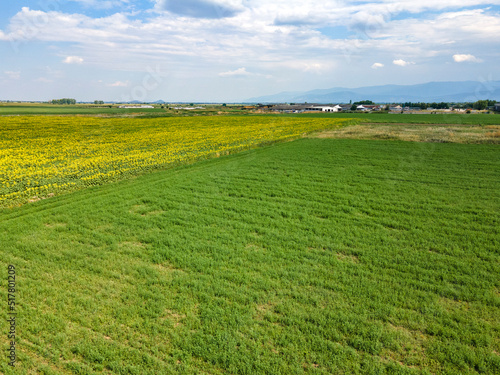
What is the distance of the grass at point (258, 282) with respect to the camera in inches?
211

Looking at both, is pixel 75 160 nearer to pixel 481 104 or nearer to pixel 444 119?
pixel 444 119

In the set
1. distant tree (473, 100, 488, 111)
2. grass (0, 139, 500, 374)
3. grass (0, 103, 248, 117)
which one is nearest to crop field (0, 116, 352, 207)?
grass (0, 139, 500, 374)

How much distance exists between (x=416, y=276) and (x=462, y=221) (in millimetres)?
5013

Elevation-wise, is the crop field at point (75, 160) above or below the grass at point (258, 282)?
above

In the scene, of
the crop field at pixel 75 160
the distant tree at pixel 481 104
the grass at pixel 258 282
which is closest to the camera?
the grass at pixel 258 282

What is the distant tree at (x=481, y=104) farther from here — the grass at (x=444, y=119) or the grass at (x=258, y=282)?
the grass at (x=258, y=282)

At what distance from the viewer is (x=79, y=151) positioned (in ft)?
90.0

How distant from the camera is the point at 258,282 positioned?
7465 millimetres

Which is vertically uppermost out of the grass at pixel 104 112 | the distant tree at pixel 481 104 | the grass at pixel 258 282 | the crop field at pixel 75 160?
the distant tree at pixel 481 104

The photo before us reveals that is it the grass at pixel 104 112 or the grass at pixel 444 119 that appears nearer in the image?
the grass at pixel 444 119

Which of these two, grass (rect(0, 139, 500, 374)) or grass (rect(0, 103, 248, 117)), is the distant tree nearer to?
grass (rect(0, 103, 248, 117))

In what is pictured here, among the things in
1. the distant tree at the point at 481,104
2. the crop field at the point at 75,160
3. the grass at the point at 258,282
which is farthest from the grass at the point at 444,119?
the grass at the point at 258,282

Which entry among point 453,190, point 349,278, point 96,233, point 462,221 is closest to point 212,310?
point 349,278

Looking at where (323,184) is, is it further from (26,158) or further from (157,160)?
(26,158)
